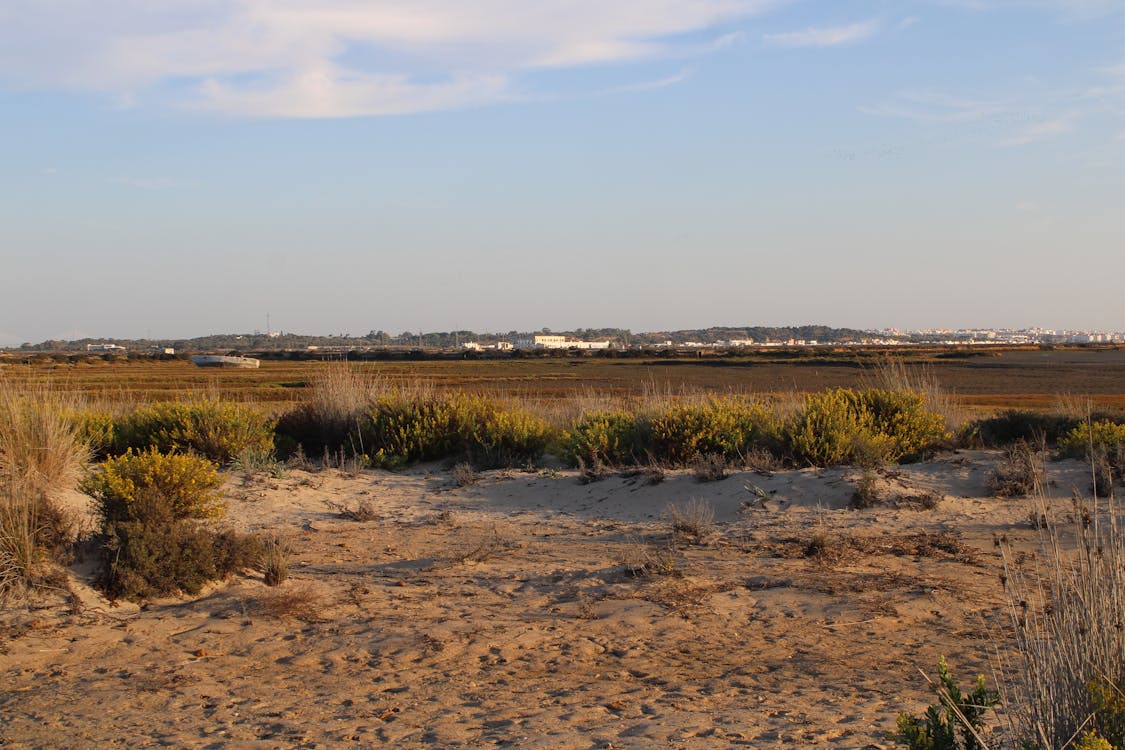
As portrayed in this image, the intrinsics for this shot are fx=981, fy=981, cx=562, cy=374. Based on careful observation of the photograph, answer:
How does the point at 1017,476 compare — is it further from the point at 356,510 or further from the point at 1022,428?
the point at 356,510

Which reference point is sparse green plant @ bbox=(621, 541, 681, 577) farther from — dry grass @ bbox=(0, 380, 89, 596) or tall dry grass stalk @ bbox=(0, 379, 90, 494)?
tall dry grass stalk @ bbox=(0, 379, 90, 494)

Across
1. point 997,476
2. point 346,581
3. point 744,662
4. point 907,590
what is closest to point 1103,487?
point 997,476

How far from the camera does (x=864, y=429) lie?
1358 cm

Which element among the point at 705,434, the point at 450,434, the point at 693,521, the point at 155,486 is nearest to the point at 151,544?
the point at 155,486

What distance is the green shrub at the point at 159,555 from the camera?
7.82 m

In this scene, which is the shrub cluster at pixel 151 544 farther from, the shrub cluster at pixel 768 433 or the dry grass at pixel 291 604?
the shrub cluster at pixel 768 433

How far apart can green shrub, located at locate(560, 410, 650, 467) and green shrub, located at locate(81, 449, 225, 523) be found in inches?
230

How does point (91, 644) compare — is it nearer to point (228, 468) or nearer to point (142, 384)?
point (228, 468)

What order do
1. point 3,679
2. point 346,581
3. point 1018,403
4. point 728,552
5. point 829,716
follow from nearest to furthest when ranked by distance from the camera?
point 829,716
point 3,679
point 346,581
point 728,552
point 1018,403

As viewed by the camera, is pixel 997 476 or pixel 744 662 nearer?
pixel 744 662

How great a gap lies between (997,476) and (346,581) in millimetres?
7923

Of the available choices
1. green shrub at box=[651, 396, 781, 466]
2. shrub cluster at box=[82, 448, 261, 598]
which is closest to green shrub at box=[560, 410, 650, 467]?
green shrub at box=[651, 396, 781, 466]

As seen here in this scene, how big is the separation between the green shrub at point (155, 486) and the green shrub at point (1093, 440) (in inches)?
402

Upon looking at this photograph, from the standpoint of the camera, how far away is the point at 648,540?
10.2m
